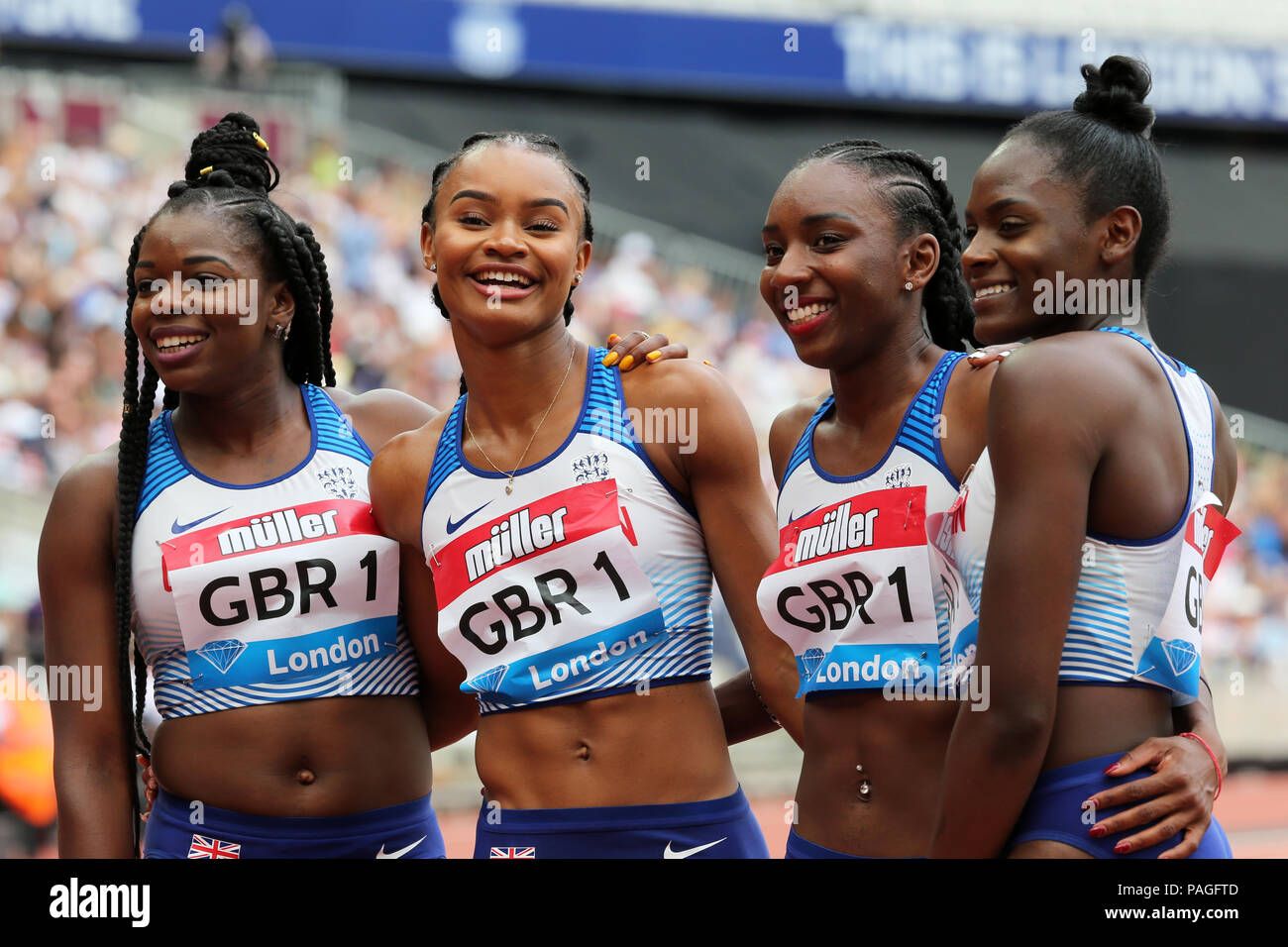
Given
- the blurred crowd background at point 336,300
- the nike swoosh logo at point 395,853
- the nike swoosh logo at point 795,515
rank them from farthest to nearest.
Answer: the blurred crowd background at point 336,300, the nike swoosh logo at point 395,853, the nike swoosh logo at point 795,515

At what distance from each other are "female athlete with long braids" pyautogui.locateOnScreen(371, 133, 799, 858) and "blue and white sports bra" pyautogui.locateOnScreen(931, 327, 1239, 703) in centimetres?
76

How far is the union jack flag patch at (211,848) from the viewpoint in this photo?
10.1 ft

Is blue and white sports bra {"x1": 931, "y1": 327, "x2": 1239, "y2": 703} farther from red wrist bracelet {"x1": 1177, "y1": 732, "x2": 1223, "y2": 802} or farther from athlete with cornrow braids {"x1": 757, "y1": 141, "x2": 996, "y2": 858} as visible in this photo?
athlete with cornrow braids {"x1": 757, "y1": 141, "x2": 996, "y2": 858}

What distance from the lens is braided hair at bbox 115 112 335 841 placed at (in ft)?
10.3

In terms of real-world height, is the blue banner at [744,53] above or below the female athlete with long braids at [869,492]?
above

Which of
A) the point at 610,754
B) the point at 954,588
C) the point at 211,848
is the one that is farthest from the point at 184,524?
the point at 954,588

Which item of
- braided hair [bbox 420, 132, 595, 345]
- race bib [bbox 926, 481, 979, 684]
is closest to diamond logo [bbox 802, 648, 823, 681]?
race bib [bbox 926, 481, 979, 684]

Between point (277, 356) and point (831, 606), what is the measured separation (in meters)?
1.47

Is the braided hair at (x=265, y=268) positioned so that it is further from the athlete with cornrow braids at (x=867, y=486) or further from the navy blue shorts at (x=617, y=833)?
the athlete with cornrow braids at (x=867, y=486)

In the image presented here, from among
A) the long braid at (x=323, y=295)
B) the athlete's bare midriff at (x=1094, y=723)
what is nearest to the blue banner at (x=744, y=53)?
the long braid at (x=323, y=295)

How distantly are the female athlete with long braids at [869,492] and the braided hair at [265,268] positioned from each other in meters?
1.16

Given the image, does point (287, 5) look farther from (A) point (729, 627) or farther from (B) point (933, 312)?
(B) point (933, 312)

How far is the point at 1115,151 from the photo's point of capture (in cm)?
244

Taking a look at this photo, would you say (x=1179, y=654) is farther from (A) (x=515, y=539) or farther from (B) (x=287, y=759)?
(B) (x=287, y=759)
